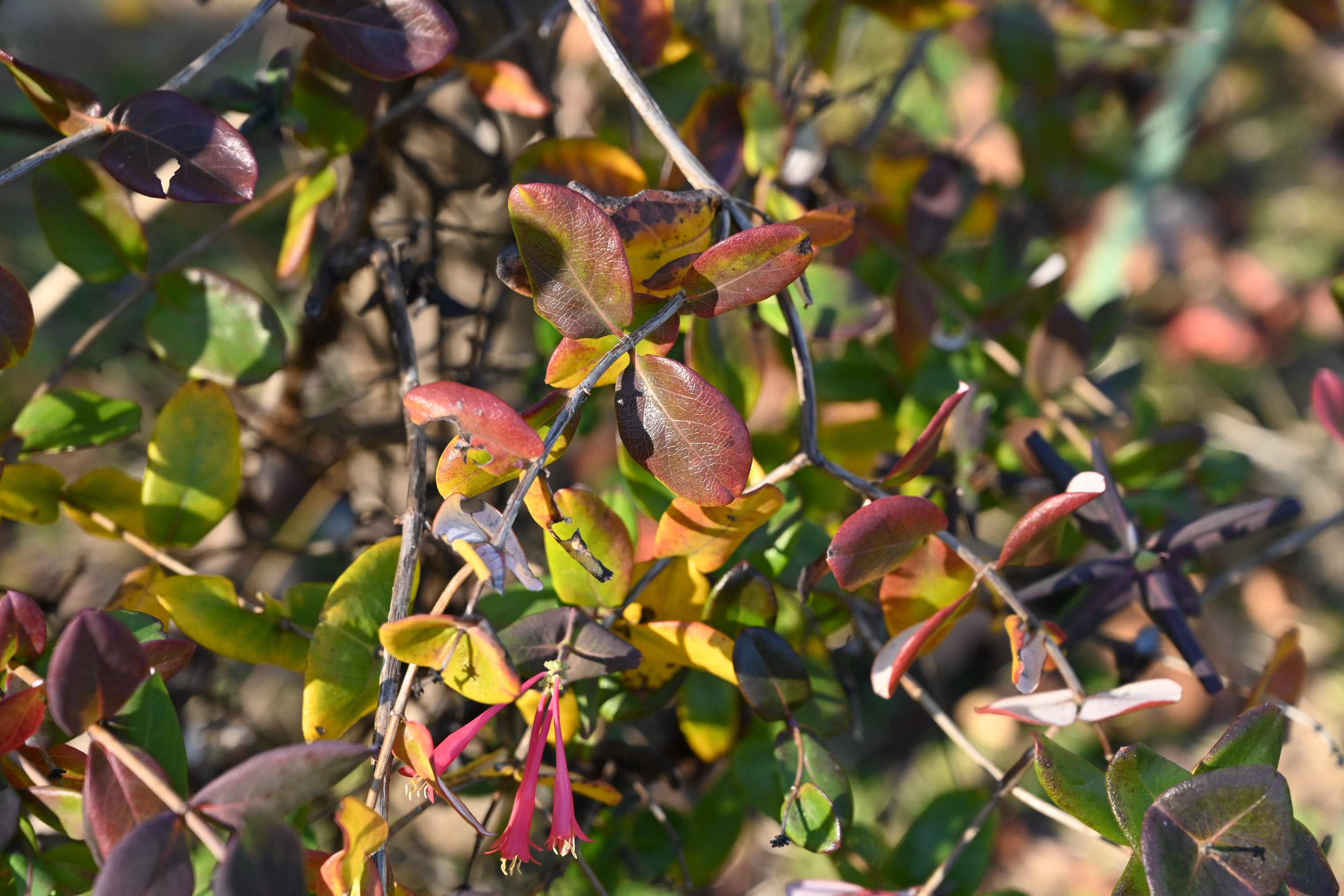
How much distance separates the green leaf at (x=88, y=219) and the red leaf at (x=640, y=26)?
38 cm

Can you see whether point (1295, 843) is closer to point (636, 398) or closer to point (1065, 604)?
point (1065, 604)

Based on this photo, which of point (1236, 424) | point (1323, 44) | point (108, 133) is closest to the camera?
point (108, 133)

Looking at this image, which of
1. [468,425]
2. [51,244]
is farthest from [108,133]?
[468,425]

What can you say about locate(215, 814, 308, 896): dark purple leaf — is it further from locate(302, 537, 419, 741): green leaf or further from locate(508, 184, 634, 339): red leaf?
locate(508, 184, 634, 339): red leaf

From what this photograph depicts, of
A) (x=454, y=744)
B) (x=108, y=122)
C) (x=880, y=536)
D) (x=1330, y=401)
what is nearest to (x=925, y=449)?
(x=880, y=536)

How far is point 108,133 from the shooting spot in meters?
0.51

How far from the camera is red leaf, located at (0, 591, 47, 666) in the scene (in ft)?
1.43

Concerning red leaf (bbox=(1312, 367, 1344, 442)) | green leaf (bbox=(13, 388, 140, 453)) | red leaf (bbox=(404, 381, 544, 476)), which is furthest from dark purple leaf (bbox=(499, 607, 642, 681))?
red leaf (bbox=(1312, 367, 1344, 442))

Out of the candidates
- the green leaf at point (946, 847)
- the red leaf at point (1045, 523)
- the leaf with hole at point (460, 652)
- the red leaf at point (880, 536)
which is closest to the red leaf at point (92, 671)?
the leaf with hole at point (460, 652)

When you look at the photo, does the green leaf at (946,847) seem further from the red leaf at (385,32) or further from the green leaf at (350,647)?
the red leaf at (385,32)

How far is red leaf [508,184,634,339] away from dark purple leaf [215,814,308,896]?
26 centimetres

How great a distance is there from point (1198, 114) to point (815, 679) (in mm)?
1284

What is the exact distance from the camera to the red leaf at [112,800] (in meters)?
0.39

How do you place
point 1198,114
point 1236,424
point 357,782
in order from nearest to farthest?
point 357,782 < point 1198,114 < point 1236,424
